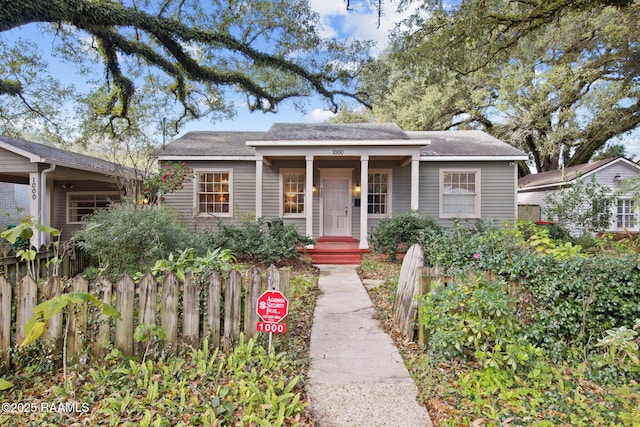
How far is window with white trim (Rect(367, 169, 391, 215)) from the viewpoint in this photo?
1045cm

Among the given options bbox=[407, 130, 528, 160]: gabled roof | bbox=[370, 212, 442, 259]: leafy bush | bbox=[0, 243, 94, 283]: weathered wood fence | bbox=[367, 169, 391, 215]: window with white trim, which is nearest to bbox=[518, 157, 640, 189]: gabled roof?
bbox=[407, 130, 528, 160]: gabled roof

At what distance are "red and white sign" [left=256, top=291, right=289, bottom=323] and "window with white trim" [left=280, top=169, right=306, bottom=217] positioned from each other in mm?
7763

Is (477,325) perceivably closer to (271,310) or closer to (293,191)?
(271,310)

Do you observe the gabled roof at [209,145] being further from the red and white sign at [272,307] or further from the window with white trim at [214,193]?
the red and white sign at [272,307]

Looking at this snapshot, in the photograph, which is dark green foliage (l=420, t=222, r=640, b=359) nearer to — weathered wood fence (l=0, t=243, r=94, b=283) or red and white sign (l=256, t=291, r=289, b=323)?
red and white sign (l=256, t=291, r=289, b=323)

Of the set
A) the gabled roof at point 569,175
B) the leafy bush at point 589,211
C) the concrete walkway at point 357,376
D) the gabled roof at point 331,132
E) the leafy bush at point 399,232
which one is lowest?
the concrete walkway at point 357,376

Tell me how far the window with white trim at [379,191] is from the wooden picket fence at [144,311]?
7.85 metres

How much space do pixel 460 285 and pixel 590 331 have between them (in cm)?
132

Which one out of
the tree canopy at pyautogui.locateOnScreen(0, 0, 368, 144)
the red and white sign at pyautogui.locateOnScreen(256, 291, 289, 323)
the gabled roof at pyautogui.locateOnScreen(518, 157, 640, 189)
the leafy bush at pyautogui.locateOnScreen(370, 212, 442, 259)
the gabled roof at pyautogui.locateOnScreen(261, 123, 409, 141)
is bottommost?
the red and white sign at pyautogui.locateOnScreen(256, 291, 289, 323)

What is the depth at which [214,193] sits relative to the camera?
34.0 ft

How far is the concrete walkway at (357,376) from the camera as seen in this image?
221cm

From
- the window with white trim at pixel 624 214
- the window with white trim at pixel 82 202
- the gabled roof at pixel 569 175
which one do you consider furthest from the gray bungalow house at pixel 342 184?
the window with white trim at pixel 624 214

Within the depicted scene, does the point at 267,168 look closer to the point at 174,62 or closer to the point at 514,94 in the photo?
the point at 174,62

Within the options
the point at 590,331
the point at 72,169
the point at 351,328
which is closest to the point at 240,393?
the point at 351,328
